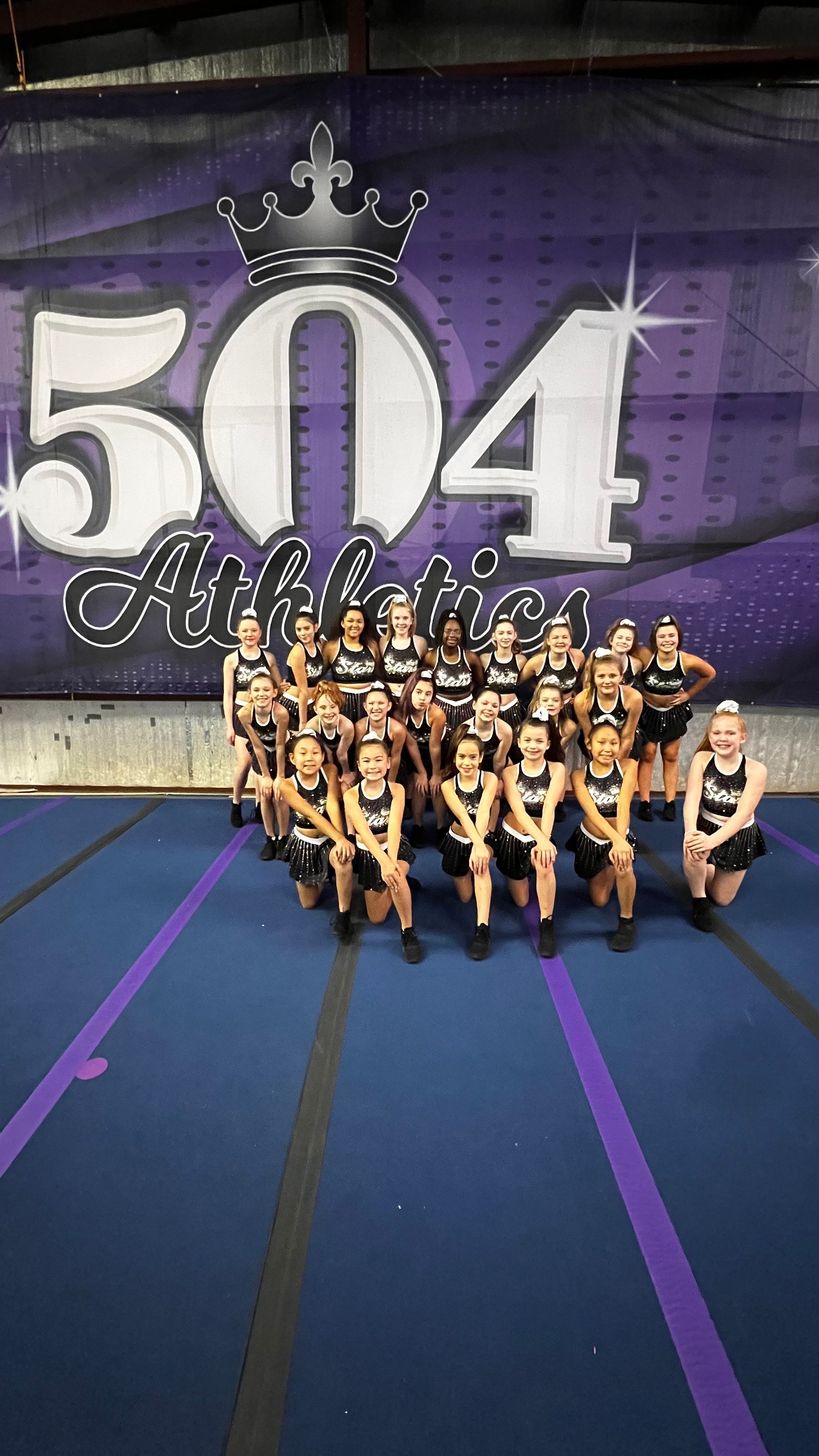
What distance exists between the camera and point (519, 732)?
149 inches

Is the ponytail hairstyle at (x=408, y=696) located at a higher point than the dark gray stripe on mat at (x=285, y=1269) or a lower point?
higher

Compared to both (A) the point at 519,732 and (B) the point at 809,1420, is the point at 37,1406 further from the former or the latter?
(A) the point at 519,732

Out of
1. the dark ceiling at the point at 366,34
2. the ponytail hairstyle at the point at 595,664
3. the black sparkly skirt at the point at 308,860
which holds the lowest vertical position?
the black sparkly skirt at the point at 308,860

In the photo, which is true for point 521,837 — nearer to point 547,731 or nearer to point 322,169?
point 547,731

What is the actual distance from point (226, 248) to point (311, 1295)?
6863mm

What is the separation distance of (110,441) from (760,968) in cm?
639

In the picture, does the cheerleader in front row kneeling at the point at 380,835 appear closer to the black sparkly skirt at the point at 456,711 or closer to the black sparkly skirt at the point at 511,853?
the black sparkly skirt at the point at 511,853

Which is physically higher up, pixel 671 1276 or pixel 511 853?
pixel 511 853

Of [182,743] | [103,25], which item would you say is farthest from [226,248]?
[182,743]

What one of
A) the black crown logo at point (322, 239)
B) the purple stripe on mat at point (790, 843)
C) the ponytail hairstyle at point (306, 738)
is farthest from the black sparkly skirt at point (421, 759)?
the black crown logo at point (322, 239)

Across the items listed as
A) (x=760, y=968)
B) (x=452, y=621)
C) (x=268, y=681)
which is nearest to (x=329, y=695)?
(x=268, y=681)

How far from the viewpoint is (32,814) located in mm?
5738

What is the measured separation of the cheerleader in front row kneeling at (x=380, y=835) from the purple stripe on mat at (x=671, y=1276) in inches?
41.5

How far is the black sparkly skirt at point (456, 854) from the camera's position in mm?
3887
